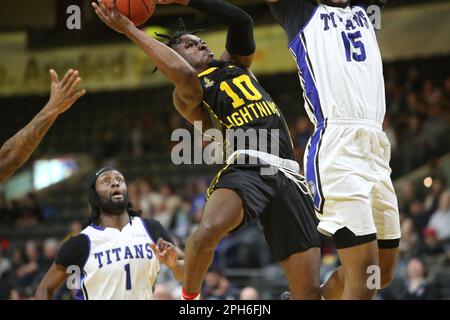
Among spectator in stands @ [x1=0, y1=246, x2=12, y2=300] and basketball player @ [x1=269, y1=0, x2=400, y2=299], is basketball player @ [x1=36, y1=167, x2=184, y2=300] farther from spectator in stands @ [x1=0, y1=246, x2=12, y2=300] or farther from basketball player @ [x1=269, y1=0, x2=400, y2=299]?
spectator in stands @ [x1=0, y1=246, x2=12, y2=300]

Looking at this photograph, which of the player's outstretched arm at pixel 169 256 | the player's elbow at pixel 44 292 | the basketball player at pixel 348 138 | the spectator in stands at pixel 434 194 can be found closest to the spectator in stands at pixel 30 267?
the player's elbow at pixel 44 292

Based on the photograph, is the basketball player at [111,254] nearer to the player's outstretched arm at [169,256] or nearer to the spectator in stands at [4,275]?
the player's outstretched arm at [169,256]

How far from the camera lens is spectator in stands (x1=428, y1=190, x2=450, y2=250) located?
12750 millimetres

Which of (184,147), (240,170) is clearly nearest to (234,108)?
(240,170)

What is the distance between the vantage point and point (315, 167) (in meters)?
6.05

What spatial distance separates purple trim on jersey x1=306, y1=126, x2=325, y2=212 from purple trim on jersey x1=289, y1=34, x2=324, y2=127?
0.10 meters

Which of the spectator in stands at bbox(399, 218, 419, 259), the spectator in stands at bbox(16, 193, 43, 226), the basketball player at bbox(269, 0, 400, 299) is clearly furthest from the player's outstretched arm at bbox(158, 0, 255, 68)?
the spectator in stands at bbox(16, 193, 43, 226)

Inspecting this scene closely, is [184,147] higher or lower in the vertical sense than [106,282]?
higher

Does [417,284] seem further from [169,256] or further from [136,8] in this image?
[136,8]

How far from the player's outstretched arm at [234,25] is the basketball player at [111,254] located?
199 centimetres
